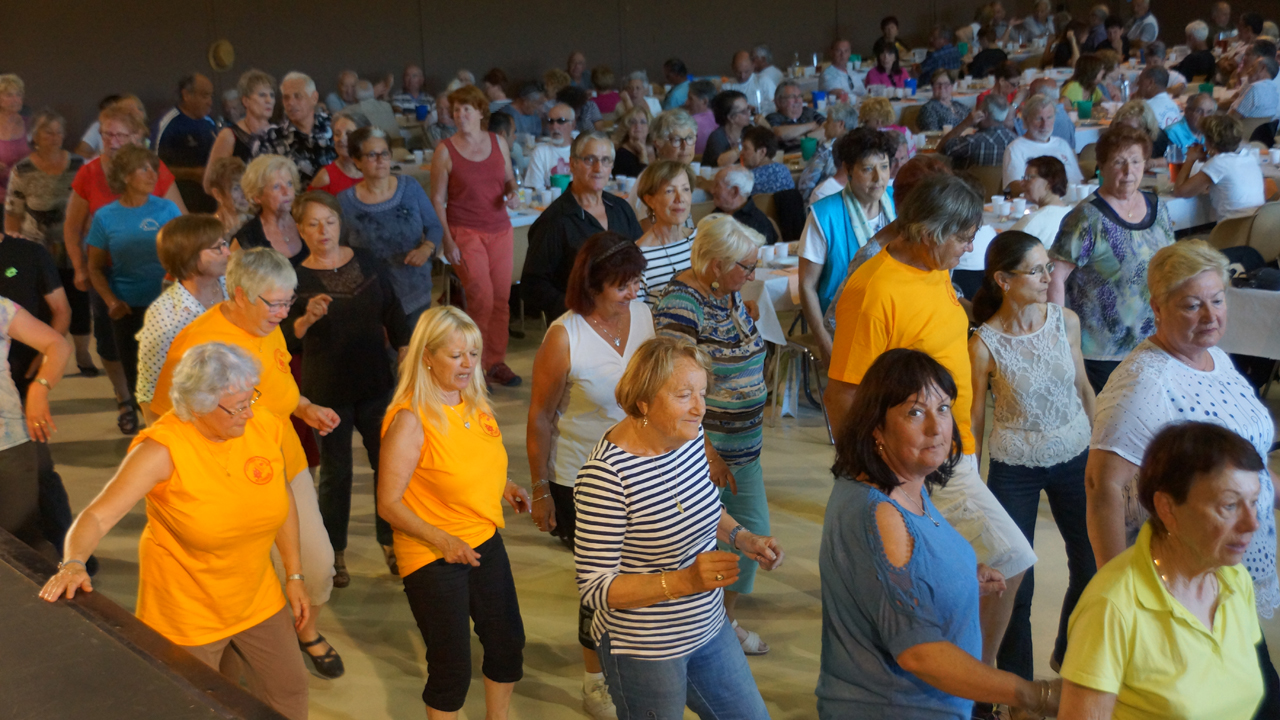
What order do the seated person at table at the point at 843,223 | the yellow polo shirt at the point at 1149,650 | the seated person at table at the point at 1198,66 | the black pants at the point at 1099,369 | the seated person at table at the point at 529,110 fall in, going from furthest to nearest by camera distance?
the seated person at table at the point at 1198,66, the seated person at table at the point at 529,110, the seated person at table at the point at 843,223, the black pants at the point at 1099,369, the yellow polo shirt at the point at 1149,650

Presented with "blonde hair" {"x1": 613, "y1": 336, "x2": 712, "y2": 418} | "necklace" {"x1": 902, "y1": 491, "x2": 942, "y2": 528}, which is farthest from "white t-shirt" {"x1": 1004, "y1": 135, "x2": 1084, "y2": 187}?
"necklace" {"x1": 902, "y1": 491, "x2": 942, "y2": 528}

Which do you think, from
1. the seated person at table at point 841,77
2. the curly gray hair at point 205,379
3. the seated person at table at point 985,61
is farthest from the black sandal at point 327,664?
the seated person at table at point 985,61

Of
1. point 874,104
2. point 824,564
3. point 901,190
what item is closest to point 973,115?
point 874,104

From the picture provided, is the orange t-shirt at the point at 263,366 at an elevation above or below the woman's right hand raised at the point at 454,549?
above

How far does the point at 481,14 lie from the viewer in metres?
13.5

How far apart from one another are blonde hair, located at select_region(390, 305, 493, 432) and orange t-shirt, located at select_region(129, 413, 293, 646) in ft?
1.23

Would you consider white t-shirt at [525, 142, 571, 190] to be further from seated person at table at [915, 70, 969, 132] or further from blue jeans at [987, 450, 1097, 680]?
blue jeans at [987, 450, 1097, 680]

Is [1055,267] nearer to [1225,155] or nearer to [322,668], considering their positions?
[322,668]

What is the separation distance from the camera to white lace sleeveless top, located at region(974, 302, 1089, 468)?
308 cm

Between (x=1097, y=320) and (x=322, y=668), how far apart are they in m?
2.81

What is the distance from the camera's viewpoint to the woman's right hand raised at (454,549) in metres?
2.76

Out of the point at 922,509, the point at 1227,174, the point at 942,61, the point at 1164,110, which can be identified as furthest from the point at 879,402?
the point at 942,61

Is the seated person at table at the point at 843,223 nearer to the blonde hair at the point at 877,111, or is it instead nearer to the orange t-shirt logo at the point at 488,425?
the orange t-shirt logo at the point at 488,425

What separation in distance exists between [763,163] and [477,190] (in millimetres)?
1887
